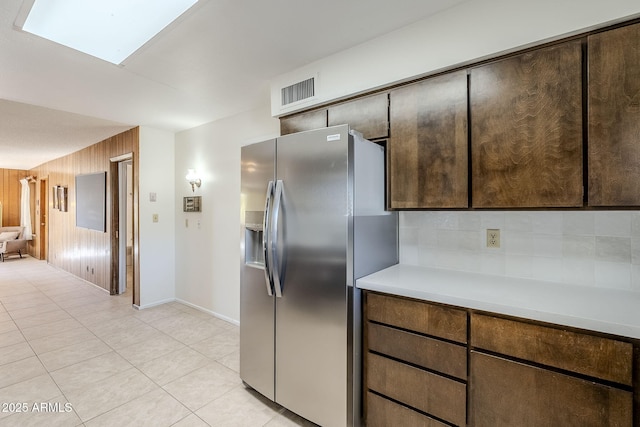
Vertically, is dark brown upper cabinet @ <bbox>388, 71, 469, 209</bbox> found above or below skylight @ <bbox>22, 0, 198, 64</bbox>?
below

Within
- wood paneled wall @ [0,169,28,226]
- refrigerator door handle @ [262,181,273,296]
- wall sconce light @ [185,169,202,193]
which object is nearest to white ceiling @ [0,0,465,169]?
wall sconce light @ [185,169,202,193]

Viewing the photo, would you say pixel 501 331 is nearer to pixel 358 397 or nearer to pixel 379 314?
pixel 379 314

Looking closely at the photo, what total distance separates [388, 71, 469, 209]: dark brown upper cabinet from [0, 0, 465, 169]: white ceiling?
43 cm

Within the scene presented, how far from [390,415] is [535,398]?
743 millimetres

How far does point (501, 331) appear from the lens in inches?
52.2

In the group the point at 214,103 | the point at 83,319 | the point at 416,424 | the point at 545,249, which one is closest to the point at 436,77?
the point at 545,249

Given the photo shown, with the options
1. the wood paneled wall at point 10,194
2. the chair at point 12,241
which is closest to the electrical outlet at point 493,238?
the chair at point 12,241

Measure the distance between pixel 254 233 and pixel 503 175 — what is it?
1656 millimetres

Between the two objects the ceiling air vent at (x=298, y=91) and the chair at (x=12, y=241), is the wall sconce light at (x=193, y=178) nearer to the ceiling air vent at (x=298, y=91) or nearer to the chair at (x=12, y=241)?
the ceiling air vent at (x=298, y=91)

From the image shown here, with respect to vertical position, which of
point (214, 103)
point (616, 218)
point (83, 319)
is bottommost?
point (83, 319)

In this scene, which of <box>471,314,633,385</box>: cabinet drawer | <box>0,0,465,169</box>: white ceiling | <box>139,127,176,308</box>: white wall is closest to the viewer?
<box>471,314,633,385</box>: cabinet drawer

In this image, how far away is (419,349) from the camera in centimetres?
155

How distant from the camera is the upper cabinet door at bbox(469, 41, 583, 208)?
4.56ft

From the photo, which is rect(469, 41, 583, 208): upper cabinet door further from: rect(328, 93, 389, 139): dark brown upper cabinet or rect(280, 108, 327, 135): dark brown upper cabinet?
rect(280, 108, 327, 135): dark brown upper cabinet
